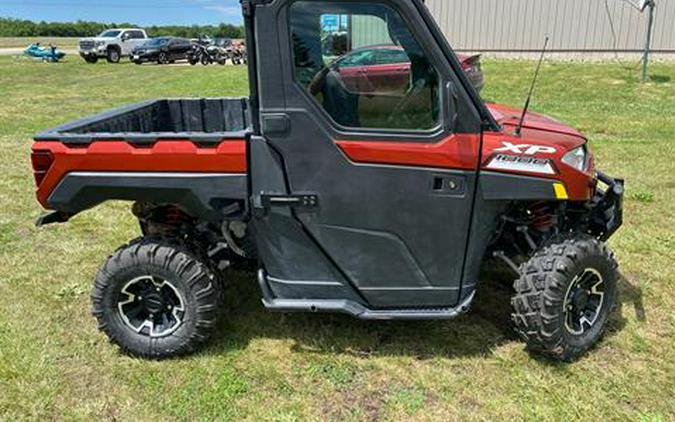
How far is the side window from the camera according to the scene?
9.52 ft

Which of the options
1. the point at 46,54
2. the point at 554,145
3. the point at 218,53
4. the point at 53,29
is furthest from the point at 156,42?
the point at 53,29

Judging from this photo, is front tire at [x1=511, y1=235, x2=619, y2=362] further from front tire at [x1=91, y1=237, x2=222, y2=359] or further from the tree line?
the tree line

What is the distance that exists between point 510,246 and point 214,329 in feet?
6.06

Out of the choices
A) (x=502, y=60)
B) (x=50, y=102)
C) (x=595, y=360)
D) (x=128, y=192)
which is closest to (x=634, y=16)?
(x=502, y=60)

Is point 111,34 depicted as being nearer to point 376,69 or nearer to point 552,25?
A: point 552,25

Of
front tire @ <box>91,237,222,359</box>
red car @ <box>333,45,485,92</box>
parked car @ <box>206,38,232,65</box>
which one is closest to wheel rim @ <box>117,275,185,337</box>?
front tire @ <box>91,237,222,359</box>

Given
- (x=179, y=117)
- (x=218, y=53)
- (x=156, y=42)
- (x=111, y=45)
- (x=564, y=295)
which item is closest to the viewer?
(x=564, y=295)

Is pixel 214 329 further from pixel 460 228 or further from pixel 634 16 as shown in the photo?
pixel 634 16

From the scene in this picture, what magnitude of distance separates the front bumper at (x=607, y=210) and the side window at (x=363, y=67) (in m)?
1.35

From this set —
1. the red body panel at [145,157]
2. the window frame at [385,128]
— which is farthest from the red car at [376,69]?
the red body panel at [145,157]

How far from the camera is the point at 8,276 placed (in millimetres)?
4562

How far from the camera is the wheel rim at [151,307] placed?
11.1 feet

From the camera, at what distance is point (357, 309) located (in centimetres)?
331

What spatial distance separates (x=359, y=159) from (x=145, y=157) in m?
1.11
